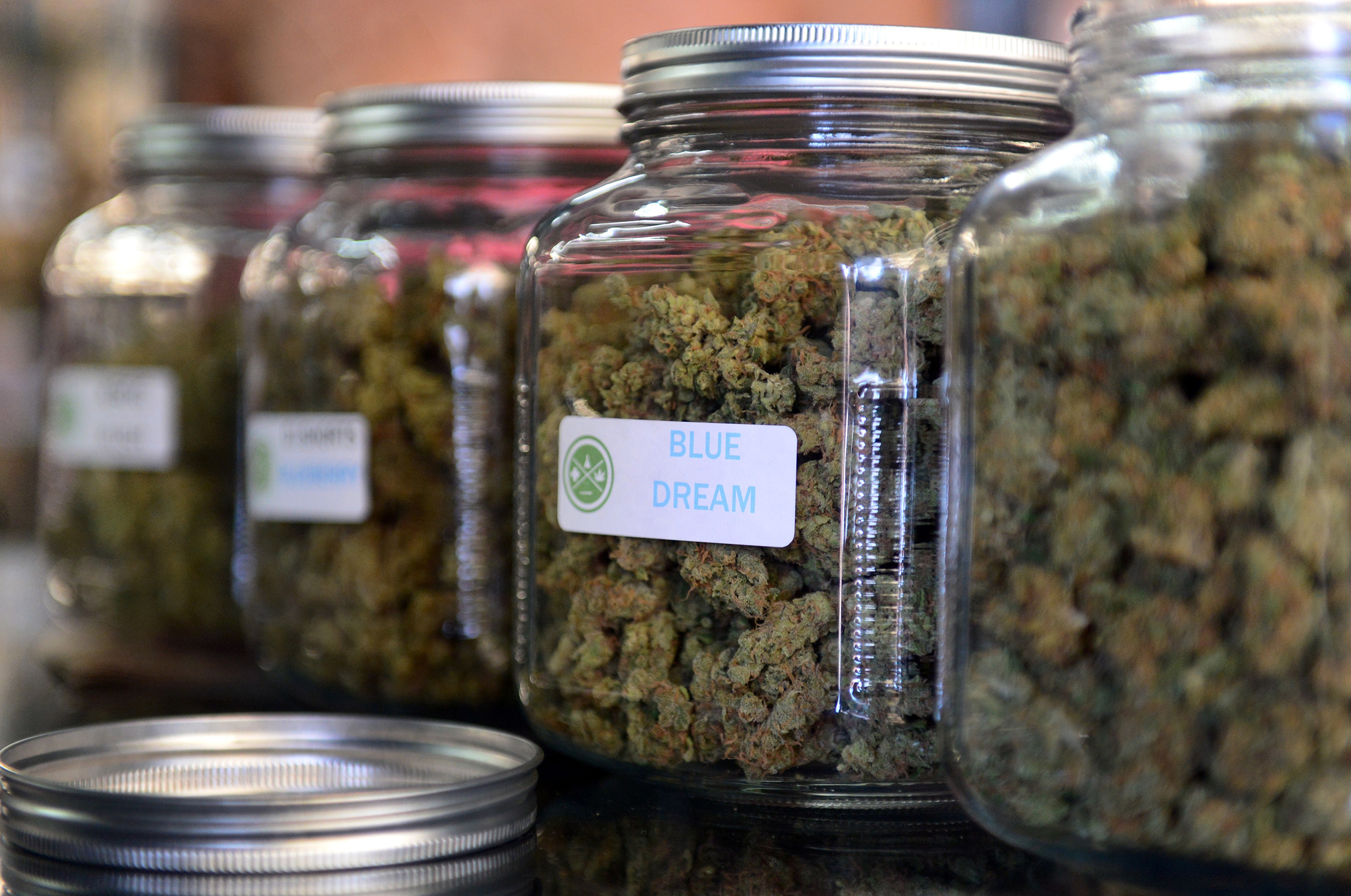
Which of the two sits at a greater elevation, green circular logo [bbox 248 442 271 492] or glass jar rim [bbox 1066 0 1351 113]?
glass jar rim [bbox 1066 0 1351 113]

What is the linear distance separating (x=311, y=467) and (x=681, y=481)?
33 centimetres

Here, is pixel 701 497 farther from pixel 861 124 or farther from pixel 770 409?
pixel 861 124

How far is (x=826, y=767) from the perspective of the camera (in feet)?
2.13

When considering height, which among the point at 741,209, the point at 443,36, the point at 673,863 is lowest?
the point at 673,863

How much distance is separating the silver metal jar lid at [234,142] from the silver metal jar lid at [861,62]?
Result: 504mm

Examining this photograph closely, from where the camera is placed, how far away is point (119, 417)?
1.09m

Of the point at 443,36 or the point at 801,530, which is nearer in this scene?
the point at 801,530

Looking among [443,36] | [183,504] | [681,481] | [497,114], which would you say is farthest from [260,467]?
[443,36]

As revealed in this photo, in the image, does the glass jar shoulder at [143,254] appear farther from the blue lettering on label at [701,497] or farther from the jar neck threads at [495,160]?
the blue lettering on label at [701,497]

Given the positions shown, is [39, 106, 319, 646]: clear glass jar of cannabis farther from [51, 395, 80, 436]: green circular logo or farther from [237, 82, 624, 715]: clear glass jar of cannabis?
[237, 82, 624, 715]: clear glass jar of cannabis

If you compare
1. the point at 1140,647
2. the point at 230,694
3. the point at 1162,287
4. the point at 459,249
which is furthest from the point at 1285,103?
the point at 230,694

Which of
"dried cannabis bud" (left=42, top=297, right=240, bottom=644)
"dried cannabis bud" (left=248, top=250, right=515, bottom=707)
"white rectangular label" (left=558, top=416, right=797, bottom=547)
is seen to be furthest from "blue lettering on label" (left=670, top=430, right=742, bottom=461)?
"dried cannabis bud" (left=42, top=297, right=240, bottom=644)

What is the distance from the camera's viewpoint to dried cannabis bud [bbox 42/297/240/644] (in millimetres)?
1085

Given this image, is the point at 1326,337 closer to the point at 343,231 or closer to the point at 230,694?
the point at 343,231
